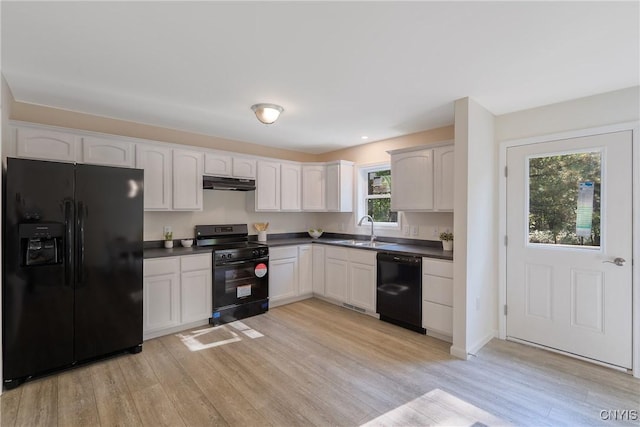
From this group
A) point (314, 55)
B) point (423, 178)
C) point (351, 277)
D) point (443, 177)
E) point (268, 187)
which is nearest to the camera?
point (314, 55)

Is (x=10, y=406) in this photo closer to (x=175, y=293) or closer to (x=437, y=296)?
(x=175, y=293)

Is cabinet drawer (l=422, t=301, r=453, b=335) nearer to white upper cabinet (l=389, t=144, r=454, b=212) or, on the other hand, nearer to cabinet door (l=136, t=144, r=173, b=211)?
white upper cabinet (l=389, t=144, r=454, b=212)

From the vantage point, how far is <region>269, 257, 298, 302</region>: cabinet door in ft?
13.9

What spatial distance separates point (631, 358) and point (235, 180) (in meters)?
4.47

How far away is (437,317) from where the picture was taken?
3.21 m

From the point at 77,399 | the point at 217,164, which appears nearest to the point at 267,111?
the point at 217,164

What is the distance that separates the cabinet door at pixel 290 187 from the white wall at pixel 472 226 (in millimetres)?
2623

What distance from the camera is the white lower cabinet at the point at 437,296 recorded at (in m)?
3.11

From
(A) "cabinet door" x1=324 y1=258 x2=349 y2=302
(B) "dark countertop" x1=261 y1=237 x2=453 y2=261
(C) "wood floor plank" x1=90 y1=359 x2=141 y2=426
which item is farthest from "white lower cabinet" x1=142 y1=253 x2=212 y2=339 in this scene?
(A) "cabinet door" x1=324 y1=258 x2=349 y2=302

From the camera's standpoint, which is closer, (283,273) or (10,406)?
(10,406)

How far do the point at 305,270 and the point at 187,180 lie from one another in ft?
6.93

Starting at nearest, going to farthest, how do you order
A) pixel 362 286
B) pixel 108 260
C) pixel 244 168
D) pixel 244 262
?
1. pixel 108 260
2. pixel 244 262
3. pixel 362 286
4. pixel 244 168

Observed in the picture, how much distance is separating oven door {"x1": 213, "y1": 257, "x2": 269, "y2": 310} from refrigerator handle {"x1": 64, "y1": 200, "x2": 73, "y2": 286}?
1385mm

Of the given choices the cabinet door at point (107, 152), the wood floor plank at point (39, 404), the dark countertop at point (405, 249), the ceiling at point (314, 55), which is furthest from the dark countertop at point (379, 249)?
the ceiling at point (314, 55)
